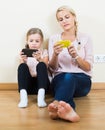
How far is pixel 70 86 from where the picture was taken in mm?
1808

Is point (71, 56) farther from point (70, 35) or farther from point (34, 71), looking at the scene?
point (34, 71)

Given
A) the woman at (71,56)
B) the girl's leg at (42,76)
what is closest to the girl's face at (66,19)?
the woman at (71,56)

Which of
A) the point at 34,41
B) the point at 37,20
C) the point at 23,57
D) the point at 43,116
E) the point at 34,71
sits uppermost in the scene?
the point at 37,20

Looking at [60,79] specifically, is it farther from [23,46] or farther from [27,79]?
[23,46]

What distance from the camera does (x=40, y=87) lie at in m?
2.02

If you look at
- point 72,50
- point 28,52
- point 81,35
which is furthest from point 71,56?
point 28,52

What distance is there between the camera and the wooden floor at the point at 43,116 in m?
1.62

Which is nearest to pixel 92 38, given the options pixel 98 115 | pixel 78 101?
pixel 78 101

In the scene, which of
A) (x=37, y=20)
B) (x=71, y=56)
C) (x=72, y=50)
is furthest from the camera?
(x=37, y=20)

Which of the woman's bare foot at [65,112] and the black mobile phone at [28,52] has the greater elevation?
the black mobile phone at [28,52]

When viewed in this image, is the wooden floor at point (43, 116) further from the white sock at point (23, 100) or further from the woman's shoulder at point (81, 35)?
the woman's shoulder at point (81, 35)

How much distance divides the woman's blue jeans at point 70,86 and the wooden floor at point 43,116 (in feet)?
0.33

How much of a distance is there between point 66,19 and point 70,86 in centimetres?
56

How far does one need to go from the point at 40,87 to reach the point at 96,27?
727 millimetres
